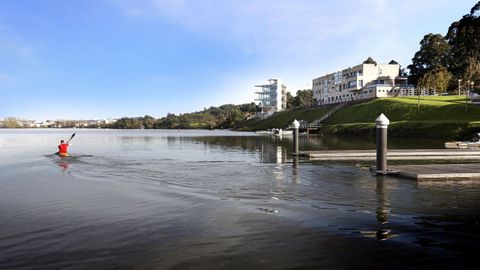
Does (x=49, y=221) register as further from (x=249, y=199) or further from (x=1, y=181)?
(x=1, y=181)

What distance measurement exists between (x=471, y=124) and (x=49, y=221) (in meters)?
59.1

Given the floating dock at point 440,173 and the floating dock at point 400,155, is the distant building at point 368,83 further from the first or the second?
the floating dock at point 440,173

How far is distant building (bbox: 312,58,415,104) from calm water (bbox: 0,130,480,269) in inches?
4528

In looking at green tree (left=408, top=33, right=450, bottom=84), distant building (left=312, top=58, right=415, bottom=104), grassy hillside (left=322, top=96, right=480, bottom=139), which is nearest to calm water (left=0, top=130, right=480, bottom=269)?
grassy hillside (left=322, top=96, right=480, bottom=139)

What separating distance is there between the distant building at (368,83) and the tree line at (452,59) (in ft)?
17.2

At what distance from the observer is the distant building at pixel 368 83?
131 meters

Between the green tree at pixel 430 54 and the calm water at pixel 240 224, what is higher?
the green tree at pixel 430 54

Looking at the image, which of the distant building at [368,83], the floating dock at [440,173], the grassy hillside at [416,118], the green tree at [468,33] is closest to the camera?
the floating dock at [440,173]

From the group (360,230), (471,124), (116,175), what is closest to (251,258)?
(360,230)

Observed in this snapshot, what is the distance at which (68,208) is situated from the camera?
12.8 metres

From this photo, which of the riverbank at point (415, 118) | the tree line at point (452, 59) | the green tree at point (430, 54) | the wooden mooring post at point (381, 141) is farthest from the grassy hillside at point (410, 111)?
the wooden mooring post at point (381, 141)

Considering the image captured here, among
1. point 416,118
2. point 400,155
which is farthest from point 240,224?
point 416,118

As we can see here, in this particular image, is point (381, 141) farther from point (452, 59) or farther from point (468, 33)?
point (452, 59)

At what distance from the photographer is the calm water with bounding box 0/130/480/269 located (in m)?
7.79
